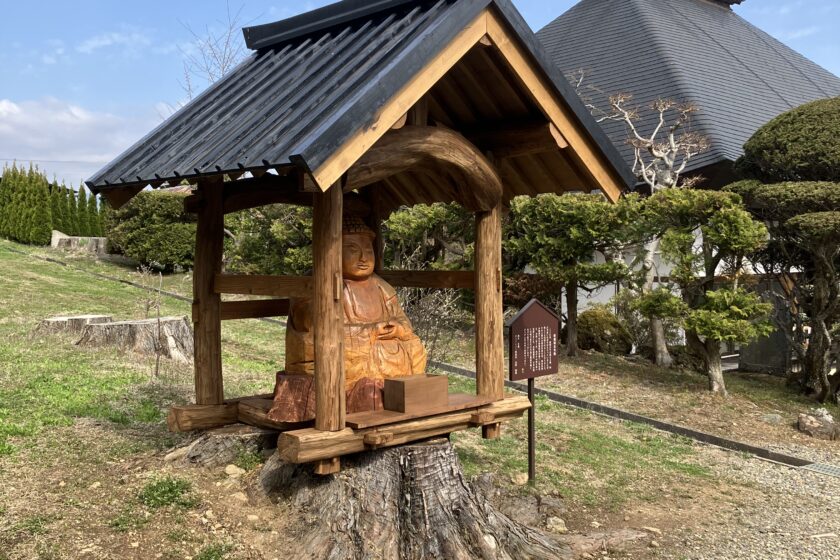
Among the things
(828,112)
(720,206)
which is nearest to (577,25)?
(828,112)

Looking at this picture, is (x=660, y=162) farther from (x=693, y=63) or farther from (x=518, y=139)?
(x=518, y=139)

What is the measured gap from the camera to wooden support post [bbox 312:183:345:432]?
4.11 metres

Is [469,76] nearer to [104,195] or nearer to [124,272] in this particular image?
[104,195]

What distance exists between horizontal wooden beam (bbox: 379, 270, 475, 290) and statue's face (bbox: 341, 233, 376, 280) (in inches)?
27.9

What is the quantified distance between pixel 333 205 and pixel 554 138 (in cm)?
176

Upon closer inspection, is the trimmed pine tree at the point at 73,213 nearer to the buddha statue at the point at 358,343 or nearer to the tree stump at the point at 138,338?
the tree stump at the point at 138,338

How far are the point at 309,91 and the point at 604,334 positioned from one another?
1062cm

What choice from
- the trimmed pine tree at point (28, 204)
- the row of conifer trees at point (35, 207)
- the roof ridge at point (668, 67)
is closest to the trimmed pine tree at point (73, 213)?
the row of conifer trees at point (35, 207)

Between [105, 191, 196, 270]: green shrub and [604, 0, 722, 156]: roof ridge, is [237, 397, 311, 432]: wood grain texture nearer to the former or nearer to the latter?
[604, 0, 722, 156]: roof ridge

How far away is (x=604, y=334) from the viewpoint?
541 inches

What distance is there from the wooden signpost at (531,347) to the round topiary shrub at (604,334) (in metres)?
7.41

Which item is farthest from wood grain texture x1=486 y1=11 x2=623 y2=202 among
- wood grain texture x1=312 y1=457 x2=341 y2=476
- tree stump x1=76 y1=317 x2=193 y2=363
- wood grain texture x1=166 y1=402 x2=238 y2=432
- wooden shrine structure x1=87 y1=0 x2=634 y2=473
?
tree stump x1=76 y1=317 x2=193 y2=363

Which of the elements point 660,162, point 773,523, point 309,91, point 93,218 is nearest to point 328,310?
point 309,91

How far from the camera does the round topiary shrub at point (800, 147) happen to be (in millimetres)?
11000
